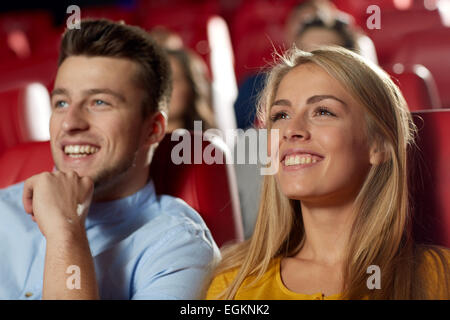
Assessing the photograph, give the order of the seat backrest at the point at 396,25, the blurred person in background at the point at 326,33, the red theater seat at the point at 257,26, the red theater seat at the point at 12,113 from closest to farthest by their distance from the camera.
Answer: the red theater seat at the point at 12,113 → the blurred person in background at the point at 326,33 → the seat backrest at the point at 396,25 → the red theater seat at the point at 257,26

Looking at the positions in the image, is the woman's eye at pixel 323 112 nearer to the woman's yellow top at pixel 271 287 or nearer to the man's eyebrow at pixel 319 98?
the man's eyebrow at pixel 319 98

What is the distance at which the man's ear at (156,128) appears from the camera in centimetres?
92

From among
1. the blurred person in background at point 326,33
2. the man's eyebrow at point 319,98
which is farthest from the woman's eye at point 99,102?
the blurred person in background at point 326,33

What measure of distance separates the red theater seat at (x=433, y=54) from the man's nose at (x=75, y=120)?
843mm

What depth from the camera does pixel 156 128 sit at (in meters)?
0.93

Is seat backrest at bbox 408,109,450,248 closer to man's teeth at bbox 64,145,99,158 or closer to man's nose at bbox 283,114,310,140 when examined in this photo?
man's nose at bbox 283,114,310,140

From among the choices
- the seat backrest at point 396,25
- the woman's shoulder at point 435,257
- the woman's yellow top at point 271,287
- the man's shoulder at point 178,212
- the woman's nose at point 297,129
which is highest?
the seat backrest at point 396,25

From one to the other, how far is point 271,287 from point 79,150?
0.34 metres

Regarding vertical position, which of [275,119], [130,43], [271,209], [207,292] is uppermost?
[130,43]

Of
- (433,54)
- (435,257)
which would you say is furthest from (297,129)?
(433,54)

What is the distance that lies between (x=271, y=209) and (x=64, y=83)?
13.9 inches

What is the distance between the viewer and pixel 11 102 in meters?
1.23

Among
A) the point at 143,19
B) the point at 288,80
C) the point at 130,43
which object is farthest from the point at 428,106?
the point at 143,19

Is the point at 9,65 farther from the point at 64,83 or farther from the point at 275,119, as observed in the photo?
the point at 275,119
